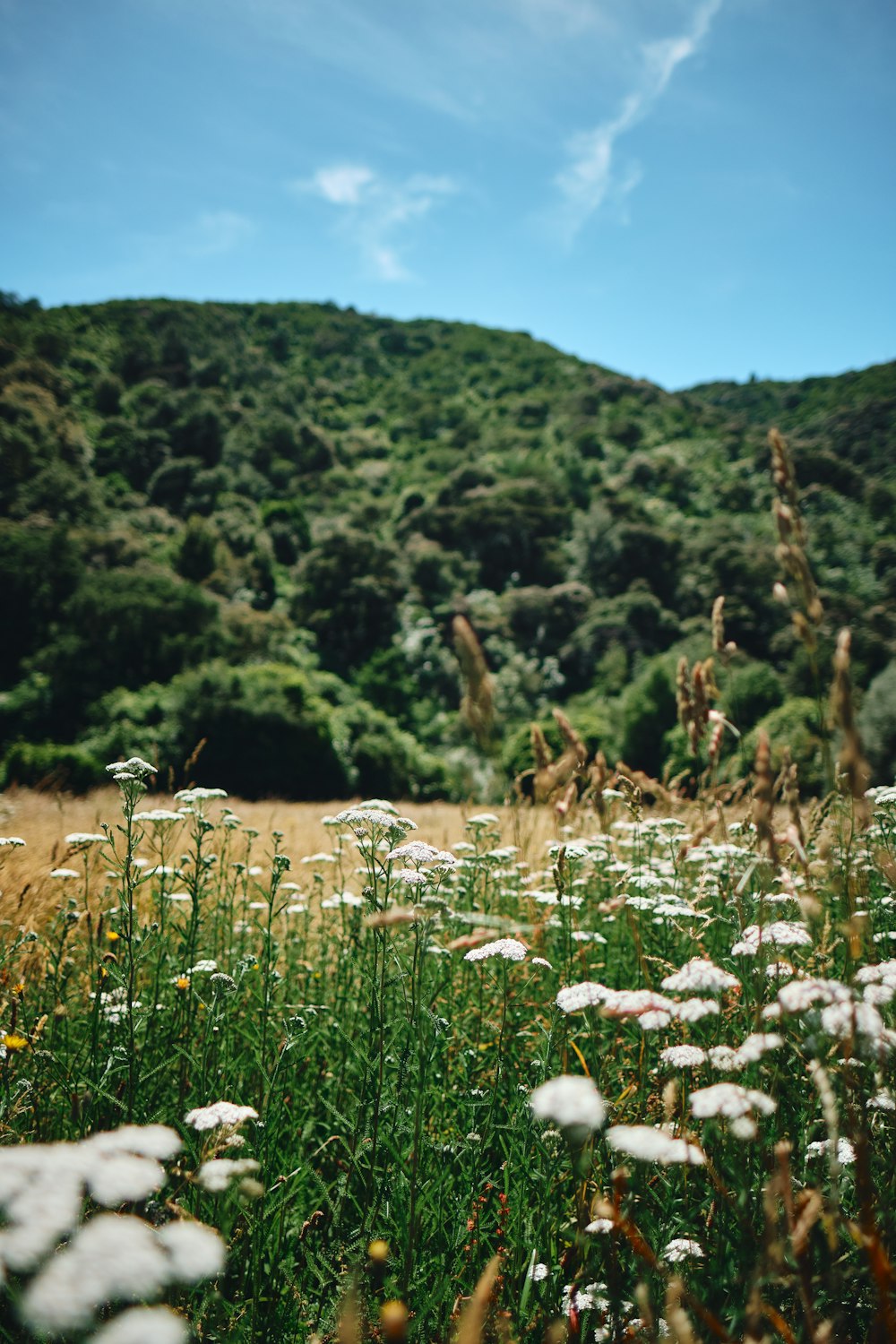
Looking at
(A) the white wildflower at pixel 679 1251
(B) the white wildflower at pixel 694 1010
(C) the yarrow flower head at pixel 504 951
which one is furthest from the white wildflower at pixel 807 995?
(C) the yarrow flower head at pixel 504 951

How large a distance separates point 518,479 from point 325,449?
1776 cm

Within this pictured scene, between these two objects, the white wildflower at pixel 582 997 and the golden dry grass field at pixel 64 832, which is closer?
the white wildflower at pixel 582 997

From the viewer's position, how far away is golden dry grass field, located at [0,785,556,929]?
3.92 meters

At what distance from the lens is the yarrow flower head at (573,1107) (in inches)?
37.7

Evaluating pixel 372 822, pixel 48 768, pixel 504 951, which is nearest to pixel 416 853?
pixel 372 822

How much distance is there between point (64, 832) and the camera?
6234 mm

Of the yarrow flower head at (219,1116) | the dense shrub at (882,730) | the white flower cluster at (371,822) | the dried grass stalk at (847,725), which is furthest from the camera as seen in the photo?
the dense shrub at (882,730)

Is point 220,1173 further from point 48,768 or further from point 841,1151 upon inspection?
point 48,768

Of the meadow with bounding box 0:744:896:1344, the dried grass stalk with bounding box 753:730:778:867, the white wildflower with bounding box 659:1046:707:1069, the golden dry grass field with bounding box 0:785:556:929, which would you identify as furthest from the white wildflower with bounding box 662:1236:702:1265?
the golden dry grass field with bounding box 0:785:556:929

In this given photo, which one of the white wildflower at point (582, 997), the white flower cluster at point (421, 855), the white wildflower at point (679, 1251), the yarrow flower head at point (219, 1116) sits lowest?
the white wildflower at point (679, 1251)

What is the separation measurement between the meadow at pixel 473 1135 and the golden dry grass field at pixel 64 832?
70cm

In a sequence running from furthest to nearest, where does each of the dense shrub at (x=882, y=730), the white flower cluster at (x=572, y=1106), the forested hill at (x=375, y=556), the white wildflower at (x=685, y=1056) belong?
the forested hill at (x=375, y=556)
the dense shrub at (x=882, y=730)
the white wildflower at (x=685, y=1056)
the white flower cluster at (x=572, y=1106)

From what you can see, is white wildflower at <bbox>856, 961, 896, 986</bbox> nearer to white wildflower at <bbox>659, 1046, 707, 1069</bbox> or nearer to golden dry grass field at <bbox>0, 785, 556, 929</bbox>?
white wildflower at <bbox>659, 1046, 707, 1069</bbox>

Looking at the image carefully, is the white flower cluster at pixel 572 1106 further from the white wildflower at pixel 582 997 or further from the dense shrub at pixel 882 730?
the dense shrub at pixel 882 730
